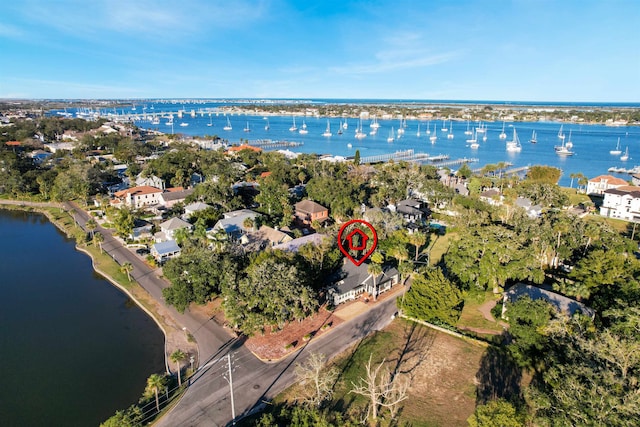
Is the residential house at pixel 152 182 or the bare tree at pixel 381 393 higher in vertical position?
the residential house at pixel 152 182

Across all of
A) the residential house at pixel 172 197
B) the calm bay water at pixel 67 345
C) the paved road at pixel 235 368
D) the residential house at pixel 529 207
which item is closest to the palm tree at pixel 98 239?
the calm bay water at pixel 67 345

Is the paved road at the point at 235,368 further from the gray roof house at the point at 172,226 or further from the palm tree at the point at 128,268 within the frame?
the gray roof house at the point at 172,226

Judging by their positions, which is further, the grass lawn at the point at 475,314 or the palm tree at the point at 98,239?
the palm tree at the point at 98,239

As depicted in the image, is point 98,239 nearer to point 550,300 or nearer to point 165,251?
point 165,251

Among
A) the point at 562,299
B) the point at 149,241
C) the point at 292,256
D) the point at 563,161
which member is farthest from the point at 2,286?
the point at 563,161

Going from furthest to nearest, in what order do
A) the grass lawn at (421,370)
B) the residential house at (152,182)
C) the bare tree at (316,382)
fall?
1. the residential house at (152,182)
2. the grass lawn at (421,370)
3. the bare tree at (316,382)

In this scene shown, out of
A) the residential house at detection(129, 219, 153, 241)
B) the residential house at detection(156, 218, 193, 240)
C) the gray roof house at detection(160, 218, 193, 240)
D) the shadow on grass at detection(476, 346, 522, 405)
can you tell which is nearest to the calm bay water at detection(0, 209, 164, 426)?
the residential house at detection(129, 219, 153, 241)
